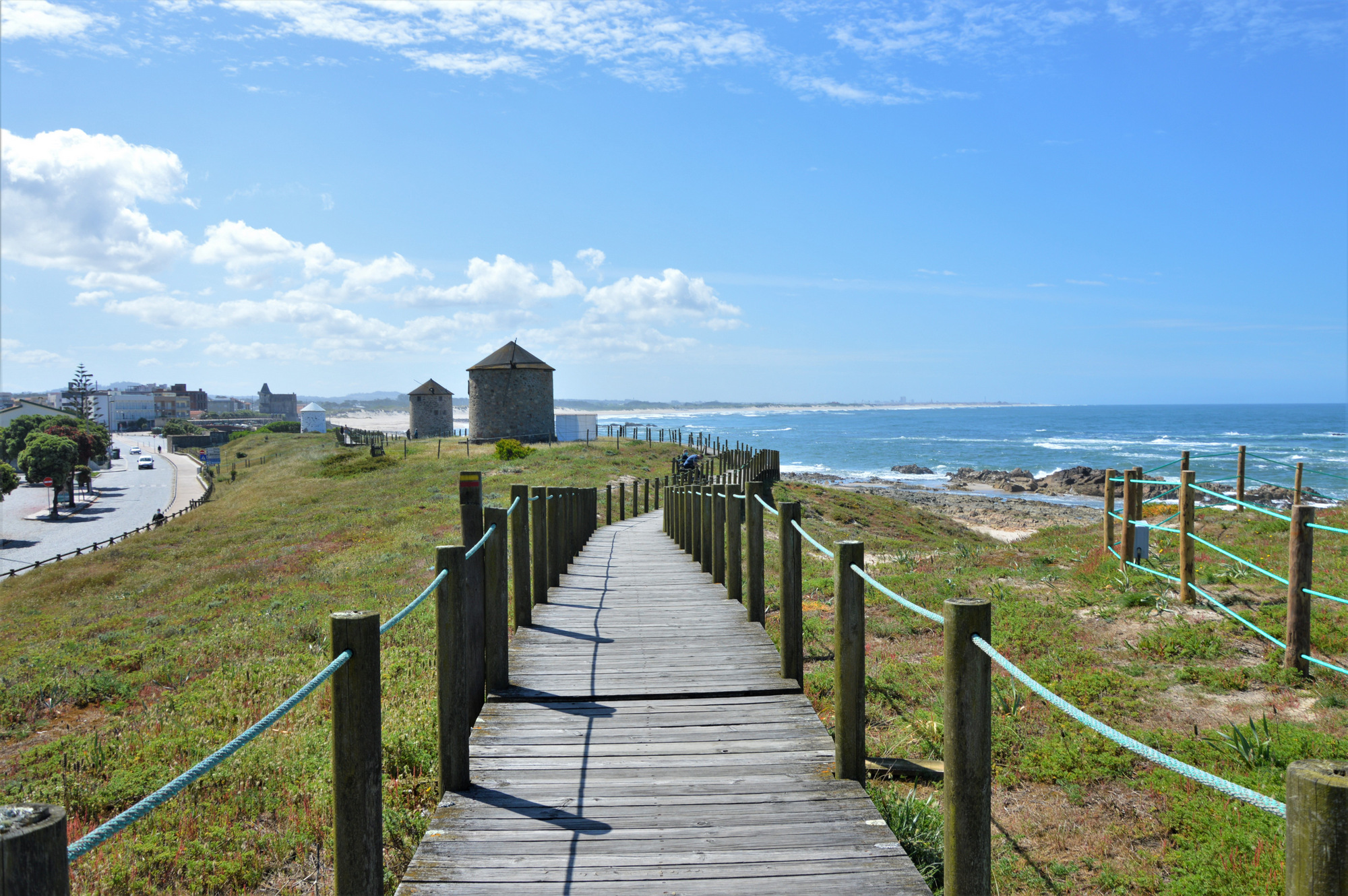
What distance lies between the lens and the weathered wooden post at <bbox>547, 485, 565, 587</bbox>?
340 inches

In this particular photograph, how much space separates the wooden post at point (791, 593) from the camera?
5.26 m

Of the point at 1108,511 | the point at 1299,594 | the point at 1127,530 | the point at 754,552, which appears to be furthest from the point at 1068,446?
the point at 754,552

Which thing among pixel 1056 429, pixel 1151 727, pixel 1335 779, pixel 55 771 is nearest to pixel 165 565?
pixel 55 771

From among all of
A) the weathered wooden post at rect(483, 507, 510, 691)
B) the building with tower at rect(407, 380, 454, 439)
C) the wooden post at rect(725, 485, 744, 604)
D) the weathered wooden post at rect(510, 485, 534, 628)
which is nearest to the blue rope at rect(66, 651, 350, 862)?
the weathered wooden post at rect(483, 507, 510, 691)

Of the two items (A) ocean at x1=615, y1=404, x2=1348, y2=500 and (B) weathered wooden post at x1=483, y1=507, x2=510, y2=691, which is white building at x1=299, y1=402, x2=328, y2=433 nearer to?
(A) ocean at x1=615, y1=404, x2=1348, y2=500

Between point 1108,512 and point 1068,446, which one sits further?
point 1068,446

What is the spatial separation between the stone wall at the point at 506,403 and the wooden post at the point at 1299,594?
4885 centimetres

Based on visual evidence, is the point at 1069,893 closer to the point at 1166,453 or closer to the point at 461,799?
the point at 461,799

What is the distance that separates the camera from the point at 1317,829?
1553mm

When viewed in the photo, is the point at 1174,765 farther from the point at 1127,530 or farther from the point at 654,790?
the point at 1127,530

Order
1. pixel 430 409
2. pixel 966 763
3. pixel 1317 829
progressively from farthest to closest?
pixel 430 409 → pixel 966 763 → pixel 1317 829

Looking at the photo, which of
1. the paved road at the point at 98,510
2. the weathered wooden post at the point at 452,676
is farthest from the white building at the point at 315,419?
the weathered wooden post at the point at 452,676

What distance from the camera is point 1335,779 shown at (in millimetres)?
1532

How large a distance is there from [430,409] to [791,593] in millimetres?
65941
